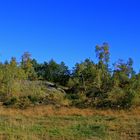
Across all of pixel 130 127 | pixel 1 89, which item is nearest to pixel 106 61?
pixel 1 89

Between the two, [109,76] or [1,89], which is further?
[109,76]

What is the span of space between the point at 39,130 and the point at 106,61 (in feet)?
137

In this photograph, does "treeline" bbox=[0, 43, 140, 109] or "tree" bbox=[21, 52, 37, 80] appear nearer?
"treeline" bbox=[0, 43, 140, 109]

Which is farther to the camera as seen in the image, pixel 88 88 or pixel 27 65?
pixel 27 65

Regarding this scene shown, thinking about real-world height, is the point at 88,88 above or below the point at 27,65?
below

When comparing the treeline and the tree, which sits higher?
the tree

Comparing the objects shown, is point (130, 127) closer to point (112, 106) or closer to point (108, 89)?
point (112, 106)

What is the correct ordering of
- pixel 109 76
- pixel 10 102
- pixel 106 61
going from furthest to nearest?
pixel 106 61 → pixel 109 76 → pixel 10 102

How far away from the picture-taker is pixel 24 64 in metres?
69.8

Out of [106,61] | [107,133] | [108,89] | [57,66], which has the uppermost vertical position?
[57,66]

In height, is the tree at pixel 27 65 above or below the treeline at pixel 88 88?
above

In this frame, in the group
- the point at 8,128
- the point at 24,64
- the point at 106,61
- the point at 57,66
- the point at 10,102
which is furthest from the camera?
the point at 57,66

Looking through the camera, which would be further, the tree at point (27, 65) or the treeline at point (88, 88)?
the tree at point (27, 65)

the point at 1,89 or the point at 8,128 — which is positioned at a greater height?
the point at 1,89
